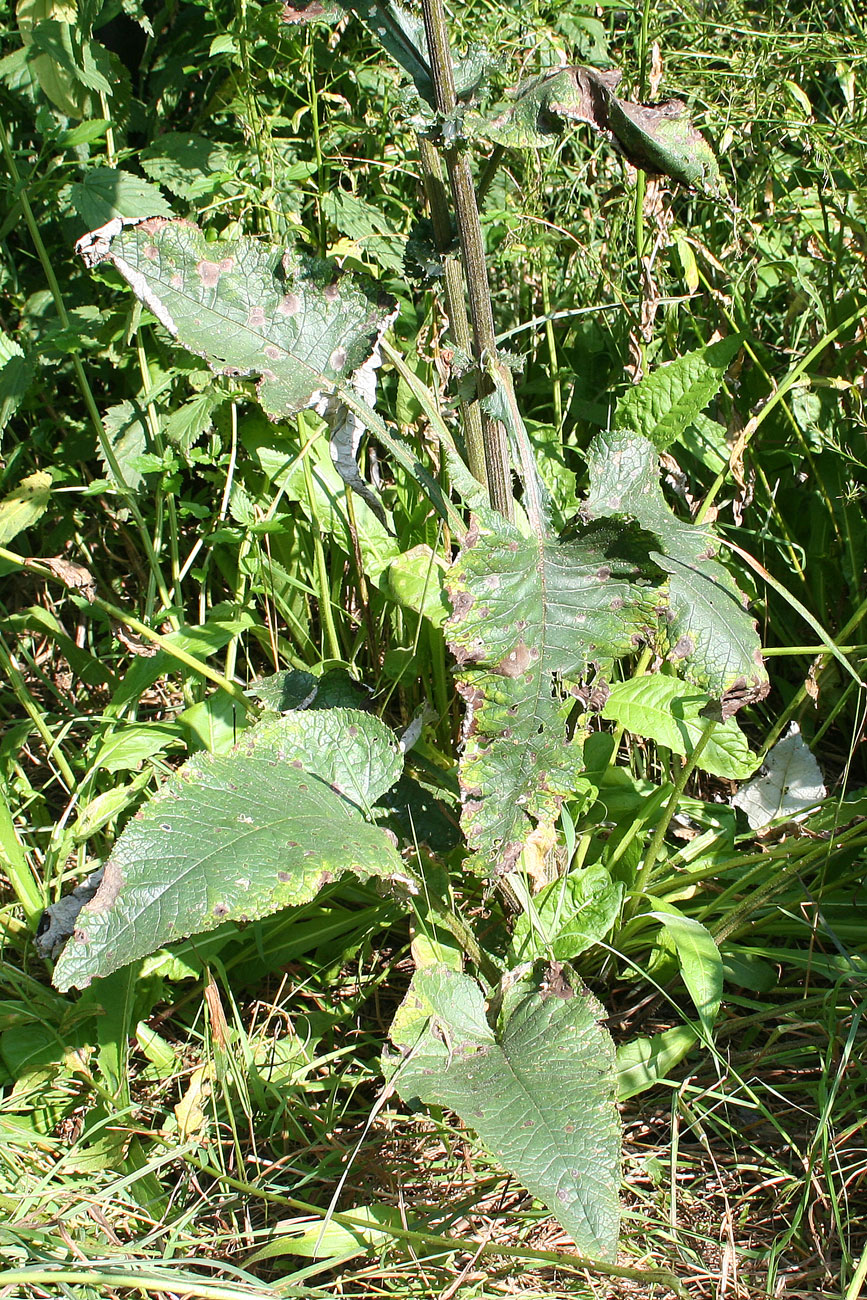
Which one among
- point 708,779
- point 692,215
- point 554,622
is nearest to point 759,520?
A: point 708,779

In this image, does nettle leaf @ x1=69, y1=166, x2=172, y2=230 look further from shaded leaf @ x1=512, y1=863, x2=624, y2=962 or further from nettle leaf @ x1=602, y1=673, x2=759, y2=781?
shaded leaf @ x1=512, y1=863, x2=624, y2=962

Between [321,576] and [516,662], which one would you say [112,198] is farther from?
[516,662]

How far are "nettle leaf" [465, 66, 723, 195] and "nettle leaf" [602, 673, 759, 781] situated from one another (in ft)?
2.44

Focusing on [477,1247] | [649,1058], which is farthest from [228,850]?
[649,1058]

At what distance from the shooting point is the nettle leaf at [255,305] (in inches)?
54.7

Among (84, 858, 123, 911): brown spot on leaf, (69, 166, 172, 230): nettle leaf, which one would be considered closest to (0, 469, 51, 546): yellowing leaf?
(69, 166, 172, 230): nettle leaf

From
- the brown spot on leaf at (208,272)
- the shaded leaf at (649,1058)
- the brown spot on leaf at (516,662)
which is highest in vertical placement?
the brown spot on leaf at (208,272)

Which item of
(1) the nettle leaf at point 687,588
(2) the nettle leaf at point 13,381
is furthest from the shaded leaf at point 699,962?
(2) the nettle leaf at point 13,381

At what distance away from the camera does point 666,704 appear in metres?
1.61

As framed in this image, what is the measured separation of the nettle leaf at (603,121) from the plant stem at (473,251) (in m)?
0.06

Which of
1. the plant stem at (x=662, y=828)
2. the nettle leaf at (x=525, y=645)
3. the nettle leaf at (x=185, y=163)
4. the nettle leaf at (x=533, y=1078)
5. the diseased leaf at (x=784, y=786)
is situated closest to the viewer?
the nettle leaf at (x=533, y=1078)

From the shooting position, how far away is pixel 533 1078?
1.20 m

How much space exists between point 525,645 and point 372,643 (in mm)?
672

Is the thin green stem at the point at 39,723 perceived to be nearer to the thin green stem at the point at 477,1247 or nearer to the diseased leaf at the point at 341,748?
the diseased leaf at the point at 341,748
